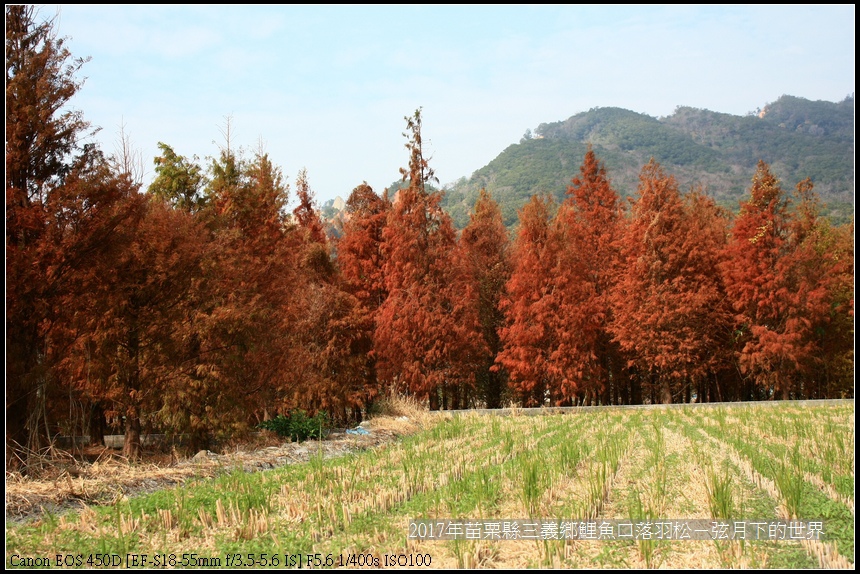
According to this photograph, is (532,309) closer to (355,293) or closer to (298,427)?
(355,293)

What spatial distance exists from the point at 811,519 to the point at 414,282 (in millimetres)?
20467

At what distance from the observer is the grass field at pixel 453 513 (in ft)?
14.5

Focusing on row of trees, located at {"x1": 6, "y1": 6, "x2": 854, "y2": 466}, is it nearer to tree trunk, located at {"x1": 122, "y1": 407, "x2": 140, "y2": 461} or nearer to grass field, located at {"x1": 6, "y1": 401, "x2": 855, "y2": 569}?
tree trunk, located at {"x1": 122, "y1": 407, "x2": 140, "y2": 461}

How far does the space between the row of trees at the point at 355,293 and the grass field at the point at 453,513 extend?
4.57 m

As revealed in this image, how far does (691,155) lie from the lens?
14300cm

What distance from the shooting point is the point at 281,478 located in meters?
7.89

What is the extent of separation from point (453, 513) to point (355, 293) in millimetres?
22133

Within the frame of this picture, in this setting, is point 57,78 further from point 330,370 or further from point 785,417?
point 785,417

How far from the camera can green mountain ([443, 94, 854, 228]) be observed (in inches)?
4142

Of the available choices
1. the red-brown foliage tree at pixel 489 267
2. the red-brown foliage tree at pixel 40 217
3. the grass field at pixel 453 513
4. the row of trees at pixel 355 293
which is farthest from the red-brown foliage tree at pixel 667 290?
the red-brown foliage tree at pixel 40 217

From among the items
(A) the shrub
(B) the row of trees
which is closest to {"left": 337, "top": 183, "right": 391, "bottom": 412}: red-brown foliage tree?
(B) the row of trees

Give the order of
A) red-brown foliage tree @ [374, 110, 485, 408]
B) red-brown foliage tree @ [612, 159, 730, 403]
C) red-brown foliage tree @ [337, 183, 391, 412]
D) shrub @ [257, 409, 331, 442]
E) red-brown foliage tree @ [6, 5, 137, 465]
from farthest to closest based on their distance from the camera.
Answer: red-brown foliage tree @ [337, 183, 391, 412], red-brown foliage tree @ [612, 159, 730, 403], red-brown foliage tree @ [374, 110, 485, 408], shrub @ [257, 409, 331, 442], red-brown foliage tree @ [6, 5, 137, 465]

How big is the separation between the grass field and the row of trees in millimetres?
4569

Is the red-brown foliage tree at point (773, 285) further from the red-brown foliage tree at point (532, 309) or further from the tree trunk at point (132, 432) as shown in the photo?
the tree trunk at point (132, 432)
